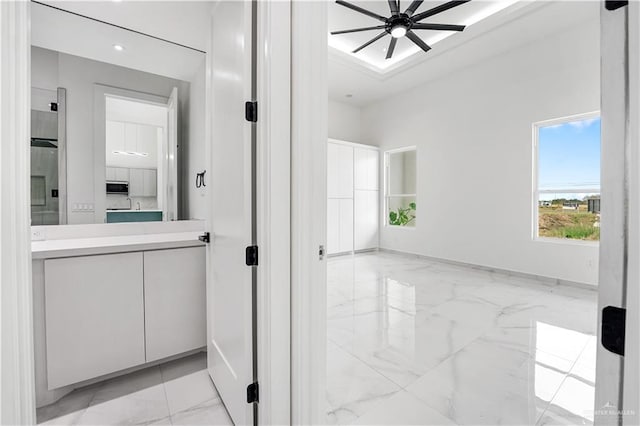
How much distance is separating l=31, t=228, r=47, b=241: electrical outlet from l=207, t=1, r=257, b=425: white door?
108 centimetres

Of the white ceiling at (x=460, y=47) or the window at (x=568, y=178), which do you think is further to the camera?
the window at (x=568, y=178)

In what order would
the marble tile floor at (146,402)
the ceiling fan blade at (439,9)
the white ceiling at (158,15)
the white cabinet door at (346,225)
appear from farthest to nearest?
1. the white cabinet door at (346,225)
2. the ceiling fan blade at (439,9)
3. the white ceiling at (158,15)
4. the marble tile floor at (146,402)

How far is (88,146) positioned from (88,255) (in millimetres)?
827

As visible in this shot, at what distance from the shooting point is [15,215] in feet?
2.37

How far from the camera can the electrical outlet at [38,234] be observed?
1.76 metres

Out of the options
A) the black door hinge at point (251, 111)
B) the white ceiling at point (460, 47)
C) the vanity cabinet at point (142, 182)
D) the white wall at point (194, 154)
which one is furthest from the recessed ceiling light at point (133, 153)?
the white ceiling at point (460, 47)

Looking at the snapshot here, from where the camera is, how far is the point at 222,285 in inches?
59.5

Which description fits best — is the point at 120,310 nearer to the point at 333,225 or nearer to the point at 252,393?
the point at 252,393

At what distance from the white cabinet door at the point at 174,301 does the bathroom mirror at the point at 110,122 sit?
50cm

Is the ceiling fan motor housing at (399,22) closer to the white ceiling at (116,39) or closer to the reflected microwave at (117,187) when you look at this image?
the white ceiling at (116,39)

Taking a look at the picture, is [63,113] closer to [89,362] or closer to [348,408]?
[89,362]

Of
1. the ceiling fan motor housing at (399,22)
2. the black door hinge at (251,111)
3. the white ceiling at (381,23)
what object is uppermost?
the white ceiling at (381,23)

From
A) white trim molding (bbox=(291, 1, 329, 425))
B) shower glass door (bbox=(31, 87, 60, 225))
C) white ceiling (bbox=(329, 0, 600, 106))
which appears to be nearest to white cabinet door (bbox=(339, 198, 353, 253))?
white ceiling (bbox=(329, 0, 600, 106))

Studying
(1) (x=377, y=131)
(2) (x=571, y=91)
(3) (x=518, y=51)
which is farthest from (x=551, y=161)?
(1) (x=377, y=131)
